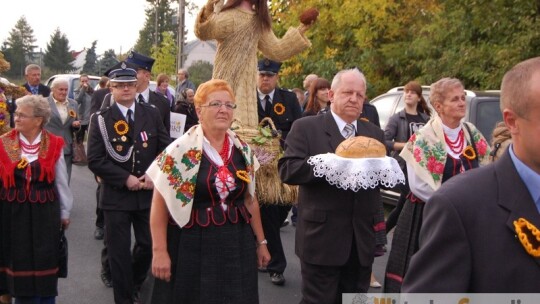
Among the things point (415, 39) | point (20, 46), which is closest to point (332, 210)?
point (415, 39)

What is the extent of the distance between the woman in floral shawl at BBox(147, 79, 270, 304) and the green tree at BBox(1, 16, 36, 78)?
66227 millimetres

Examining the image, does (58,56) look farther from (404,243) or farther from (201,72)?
(404,243)

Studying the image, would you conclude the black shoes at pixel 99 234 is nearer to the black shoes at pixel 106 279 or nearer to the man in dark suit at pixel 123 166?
the black shoes at pixel 106 279

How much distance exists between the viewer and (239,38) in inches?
255

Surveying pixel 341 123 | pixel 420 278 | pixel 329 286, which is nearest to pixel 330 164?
pixel 341 123

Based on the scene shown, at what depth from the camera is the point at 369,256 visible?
4766 millimetres

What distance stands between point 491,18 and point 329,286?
36.2 feet

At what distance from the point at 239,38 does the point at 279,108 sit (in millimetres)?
1268

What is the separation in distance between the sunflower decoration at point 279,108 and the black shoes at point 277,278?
5.56ft

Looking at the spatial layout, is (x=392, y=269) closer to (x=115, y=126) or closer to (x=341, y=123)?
(x=341, y=123)

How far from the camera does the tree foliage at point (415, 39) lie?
45.8 feet

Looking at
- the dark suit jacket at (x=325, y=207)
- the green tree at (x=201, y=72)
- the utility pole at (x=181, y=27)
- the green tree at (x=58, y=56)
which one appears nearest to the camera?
the dark suit jacket at (x=325, y=207)

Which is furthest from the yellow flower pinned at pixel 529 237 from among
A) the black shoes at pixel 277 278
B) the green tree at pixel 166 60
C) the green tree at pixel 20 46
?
the green tree at pixel 20 46

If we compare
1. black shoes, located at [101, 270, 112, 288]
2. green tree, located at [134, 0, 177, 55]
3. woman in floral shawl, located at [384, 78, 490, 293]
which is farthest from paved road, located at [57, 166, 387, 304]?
green tree, located at [134, 0, 177, 55]
